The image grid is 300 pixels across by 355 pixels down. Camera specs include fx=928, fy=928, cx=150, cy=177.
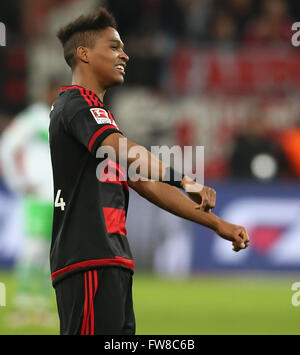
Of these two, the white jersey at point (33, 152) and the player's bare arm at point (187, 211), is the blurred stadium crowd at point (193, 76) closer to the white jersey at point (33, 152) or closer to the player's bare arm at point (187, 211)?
the white jersey at point (33, 152)

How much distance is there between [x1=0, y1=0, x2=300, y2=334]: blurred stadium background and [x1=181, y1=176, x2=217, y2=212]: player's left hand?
4.52 metres

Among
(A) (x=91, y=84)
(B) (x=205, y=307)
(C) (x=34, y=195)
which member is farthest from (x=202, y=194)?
(B) (x=205, y=307)

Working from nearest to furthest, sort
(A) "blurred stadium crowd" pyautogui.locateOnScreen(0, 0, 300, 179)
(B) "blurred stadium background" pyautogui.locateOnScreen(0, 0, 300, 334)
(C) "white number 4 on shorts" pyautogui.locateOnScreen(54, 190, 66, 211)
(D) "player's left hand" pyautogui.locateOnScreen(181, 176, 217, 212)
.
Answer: (D) "player's left hand" pyautogui.locateOnScreen(181, 176, 217, 212) < (C) "white number 4 on shorts" pyautogui.locateOnScreen(54, 190, 66, 211) < (B) "blurred stadium background" pyautogui.locateOnScreen(0, 0, 300, 334) < (A) "blurred stadium crowd" pyautogui.locateOnScreen(0, 0, 300, 179)

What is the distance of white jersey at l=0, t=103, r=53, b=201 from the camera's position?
312 inches

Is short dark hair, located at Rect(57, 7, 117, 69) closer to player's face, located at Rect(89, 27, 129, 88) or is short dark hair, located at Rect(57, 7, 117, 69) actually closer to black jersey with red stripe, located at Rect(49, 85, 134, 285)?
player's face, located at Rect(89, 27, 129, 88)

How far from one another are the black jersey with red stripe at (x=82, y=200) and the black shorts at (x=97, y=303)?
45 mm

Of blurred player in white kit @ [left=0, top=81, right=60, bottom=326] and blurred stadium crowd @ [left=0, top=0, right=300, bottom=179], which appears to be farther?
blurred stadium crowd @ [left=0, top=0, right=300, bottom=179]

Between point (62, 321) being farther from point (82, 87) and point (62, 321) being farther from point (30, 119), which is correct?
point (30, 119)

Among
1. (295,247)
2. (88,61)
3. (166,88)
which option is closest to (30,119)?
(88,61)

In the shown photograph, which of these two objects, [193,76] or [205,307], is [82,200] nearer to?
[205,307]

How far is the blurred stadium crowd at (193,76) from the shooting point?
13.2m

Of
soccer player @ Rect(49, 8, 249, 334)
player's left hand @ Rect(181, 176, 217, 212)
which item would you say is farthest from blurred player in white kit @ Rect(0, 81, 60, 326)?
player's left hand @ Rect(181, 176, 217, 212)

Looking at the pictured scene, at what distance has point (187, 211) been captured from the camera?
403cm

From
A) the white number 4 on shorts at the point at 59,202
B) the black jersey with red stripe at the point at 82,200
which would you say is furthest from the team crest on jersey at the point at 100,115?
the white number 4 on shorts at the point at 59,202
